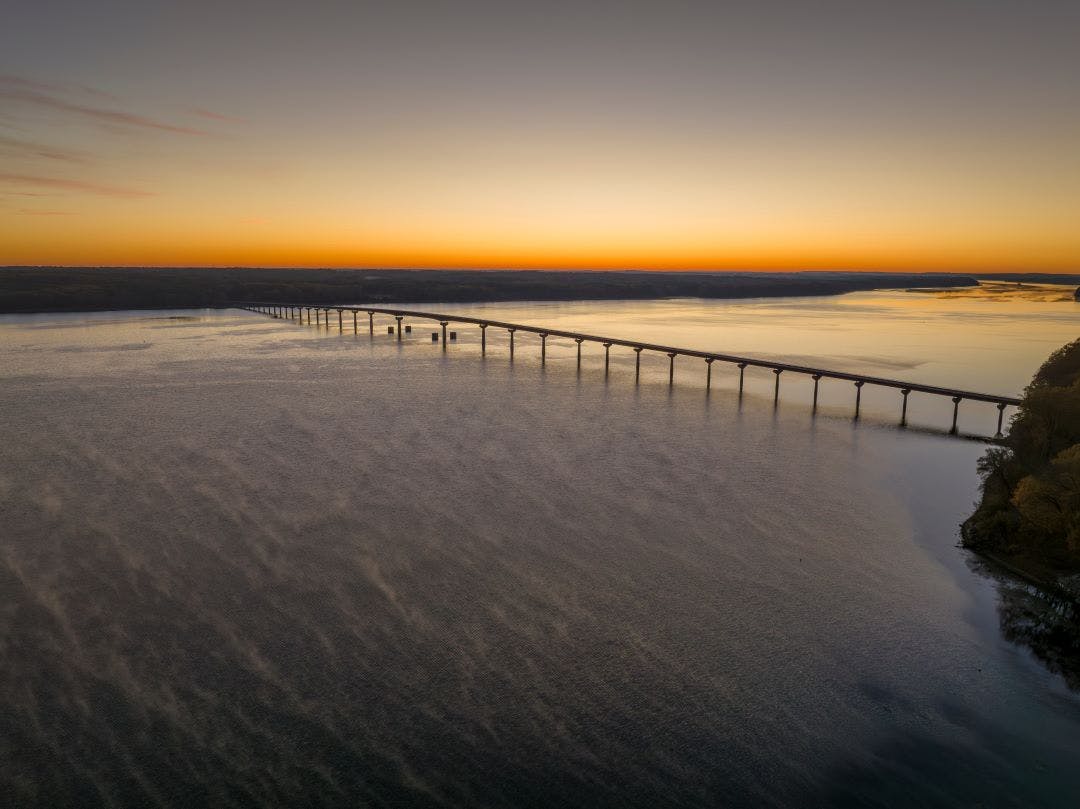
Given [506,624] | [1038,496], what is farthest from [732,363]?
[506,624]

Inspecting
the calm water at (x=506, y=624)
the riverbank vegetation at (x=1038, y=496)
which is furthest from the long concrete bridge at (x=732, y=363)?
the riverbank vegetation at (x=1038, y=496)

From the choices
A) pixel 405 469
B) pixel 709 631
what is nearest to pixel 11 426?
pixel 405 469

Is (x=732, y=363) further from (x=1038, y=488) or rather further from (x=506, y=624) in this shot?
(x=506, y=624)

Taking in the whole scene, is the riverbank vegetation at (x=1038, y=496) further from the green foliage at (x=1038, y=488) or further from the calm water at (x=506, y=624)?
the calm water at (x=506, y=624)

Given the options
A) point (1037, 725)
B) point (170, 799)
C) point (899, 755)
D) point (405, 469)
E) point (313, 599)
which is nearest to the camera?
point (170, 799)

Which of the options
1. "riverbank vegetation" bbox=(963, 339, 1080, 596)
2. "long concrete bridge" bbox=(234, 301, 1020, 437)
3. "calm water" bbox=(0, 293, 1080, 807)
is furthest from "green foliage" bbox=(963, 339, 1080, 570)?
"long concrete bridge" bbox=(234, 301, 1020, 437)

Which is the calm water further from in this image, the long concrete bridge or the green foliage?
the long concrete bridge

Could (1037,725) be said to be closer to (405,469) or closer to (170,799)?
(170,799)
